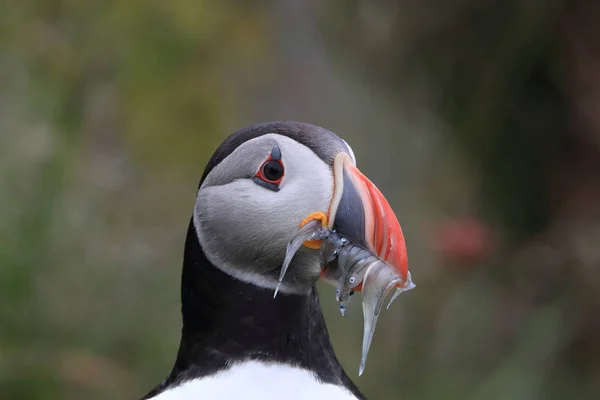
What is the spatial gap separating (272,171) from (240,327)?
34 centimetres

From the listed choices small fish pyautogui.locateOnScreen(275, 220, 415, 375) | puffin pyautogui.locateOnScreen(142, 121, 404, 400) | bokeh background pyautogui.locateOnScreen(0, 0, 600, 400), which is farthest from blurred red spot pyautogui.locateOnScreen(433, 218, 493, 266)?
small fish pyautogui.locateOnScreen(275, 220, 415, 375)

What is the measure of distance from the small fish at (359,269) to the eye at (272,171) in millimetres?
130

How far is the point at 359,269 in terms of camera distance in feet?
6.01

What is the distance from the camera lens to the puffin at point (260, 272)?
189 centimetres

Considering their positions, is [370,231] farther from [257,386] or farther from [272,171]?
[257,386]

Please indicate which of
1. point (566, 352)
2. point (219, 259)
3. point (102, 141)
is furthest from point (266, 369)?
point (102, 141)

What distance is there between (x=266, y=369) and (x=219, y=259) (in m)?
0.25

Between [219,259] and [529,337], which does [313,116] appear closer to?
[529,337]

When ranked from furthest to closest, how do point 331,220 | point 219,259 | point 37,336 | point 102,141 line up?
point 102,141 → point 37,336 → point 219,259 → point 331,220

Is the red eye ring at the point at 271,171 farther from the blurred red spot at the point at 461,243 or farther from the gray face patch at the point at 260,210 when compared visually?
the blurred red spot at the point at 461,243

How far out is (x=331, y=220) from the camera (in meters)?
1.84

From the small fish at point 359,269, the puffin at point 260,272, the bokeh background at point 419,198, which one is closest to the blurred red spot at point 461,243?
the bokeh background at point 419,198

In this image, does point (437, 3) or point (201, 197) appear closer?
point (201, 197)

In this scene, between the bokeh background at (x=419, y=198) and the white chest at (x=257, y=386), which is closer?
the white chest at (x=257, y=386)
